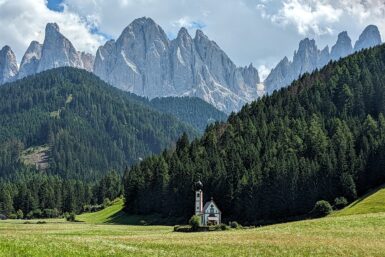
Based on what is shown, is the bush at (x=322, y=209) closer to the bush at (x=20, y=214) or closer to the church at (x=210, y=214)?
the church at (x=210, y=214)

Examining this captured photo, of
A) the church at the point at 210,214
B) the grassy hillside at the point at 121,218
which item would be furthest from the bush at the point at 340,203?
the grassy hillside at the point at 121,218

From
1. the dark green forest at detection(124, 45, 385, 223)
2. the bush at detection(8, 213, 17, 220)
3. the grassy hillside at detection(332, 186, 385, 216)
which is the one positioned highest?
the dark green forest at detection(124, 45, 385, 223)

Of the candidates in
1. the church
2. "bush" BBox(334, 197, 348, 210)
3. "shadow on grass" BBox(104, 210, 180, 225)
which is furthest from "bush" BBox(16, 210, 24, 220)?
"bush" BBox(334, 197, 348, 210)

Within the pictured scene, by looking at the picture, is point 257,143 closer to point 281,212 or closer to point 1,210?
point 281,212

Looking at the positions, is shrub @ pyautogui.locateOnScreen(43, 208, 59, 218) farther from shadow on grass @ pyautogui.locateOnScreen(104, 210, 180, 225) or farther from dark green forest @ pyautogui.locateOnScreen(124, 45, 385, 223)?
shadow on grass @ pyautogui.locateOnScreen(104, 210, 180, 225)

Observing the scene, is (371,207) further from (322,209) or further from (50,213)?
(50,213)

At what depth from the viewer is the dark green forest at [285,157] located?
360 ft

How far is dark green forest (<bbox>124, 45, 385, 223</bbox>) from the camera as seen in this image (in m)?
110

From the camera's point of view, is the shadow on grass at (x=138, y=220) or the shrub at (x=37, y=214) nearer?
the shadow on grass at (x=138, y=220)

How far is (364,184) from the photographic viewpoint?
371 ft

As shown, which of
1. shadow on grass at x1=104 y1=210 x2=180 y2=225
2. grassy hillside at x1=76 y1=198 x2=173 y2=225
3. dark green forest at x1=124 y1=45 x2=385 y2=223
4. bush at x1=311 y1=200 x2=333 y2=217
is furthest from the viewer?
grassy hillside at x1=76 y1=198 x2=173 y2=225

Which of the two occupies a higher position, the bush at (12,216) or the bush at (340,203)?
the bush at (12,216)

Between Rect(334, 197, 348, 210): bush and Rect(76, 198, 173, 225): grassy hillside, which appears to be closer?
Rect(334, 197, 348, 210): bush

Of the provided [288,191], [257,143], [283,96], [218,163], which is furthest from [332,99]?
[288,191]
